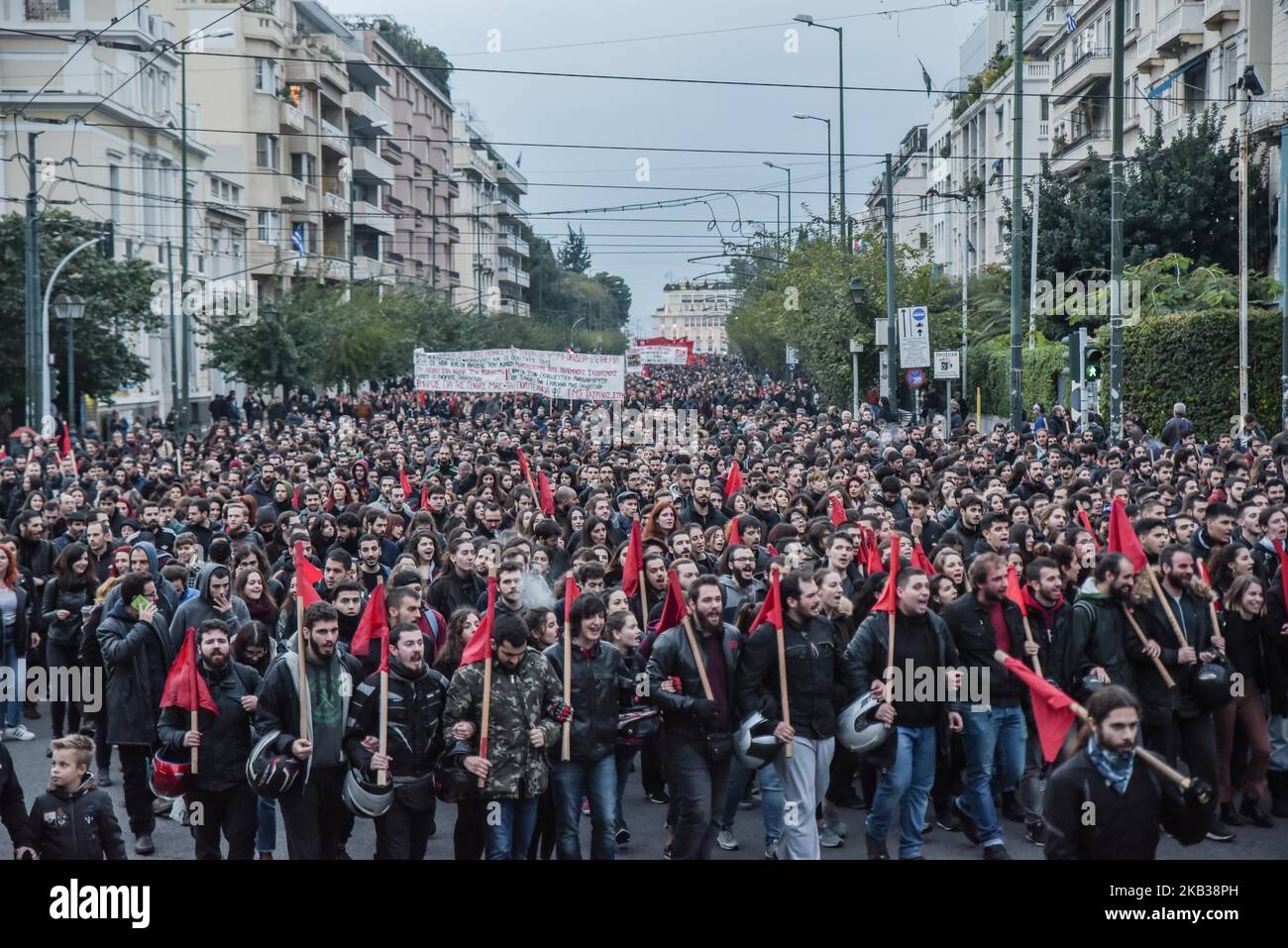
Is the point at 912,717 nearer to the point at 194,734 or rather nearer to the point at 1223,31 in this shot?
the point at 194,734

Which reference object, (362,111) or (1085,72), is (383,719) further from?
(362,111)

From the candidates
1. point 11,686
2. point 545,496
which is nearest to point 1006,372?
point 545,496

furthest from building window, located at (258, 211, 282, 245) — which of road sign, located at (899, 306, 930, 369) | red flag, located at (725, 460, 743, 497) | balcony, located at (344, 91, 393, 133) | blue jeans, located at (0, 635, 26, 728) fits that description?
blue jeans, located at (0, 635, 26, 728)

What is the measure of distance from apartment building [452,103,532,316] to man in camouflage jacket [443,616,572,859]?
282 feet

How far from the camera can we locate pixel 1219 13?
3831cm

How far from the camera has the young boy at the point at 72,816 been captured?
6629 millimetres

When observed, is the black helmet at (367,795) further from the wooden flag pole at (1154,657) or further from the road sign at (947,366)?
the road sign at (947,366)

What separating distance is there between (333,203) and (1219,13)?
121ft

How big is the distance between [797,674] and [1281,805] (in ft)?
10.4

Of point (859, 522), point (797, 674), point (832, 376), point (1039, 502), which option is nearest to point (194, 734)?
point (797, 674)

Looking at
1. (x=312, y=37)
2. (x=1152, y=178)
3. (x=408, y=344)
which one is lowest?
(x=408, y=344)

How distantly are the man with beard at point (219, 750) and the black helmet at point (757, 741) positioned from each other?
2322mm

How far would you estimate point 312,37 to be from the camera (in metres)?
60.6

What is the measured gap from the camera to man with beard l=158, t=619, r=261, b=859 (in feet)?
24.3
